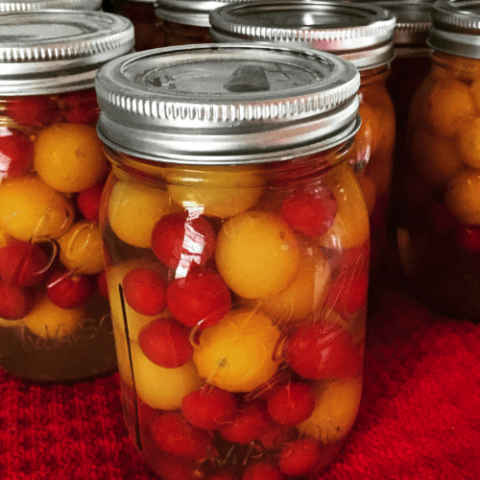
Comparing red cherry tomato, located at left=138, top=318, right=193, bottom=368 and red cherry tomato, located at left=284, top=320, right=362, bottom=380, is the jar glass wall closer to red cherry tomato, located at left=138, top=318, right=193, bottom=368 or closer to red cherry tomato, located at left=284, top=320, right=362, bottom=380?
red cherry tomato, located at left=284, top=320, right=362, bottom=380

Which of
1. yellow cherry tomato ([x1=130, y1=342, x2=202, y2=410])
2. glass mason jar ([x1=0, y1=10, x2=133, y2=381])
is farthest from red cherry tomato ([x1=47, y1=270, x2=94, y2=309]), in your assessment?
yellow cherry tomato ([x1=130, y1=342, x2=202, y2=410])

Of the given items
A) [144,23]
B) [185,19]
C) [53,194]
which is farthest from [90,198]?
→ [144,23]

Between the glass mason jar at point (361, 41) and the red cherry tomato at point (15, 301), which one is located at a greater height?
the glass mason jar at point (361, 41)

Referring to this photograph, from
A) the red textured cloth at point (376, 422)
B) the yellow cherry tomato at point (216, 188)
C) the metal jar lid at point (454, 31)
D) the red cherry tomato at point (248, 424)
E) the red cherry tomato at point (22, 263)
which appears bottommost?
the red textured cloth at point (376, 422)

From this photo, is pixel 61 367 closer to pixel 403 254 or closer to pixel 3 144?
pixel 3 144

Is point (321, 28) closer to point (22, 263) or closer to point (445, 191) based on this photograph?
point (445, 191)

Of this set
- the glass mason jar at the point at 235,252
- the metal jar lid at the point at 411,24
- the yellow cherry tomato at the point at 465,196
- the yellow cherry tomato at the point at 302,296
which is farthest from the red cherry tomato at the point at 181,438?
the metal jar lid at the point at 411,24

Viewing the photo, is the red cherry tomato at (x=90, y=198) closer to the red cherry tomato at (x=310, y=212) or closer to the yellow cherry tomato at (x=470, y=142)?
the red cherry tomato at (x=310, y=212)
